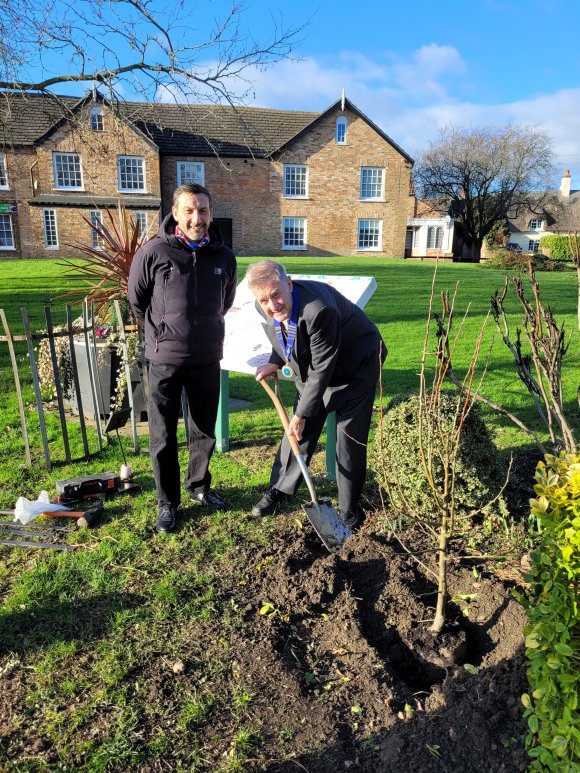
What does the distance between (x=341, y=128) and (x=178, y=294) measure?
32335mm

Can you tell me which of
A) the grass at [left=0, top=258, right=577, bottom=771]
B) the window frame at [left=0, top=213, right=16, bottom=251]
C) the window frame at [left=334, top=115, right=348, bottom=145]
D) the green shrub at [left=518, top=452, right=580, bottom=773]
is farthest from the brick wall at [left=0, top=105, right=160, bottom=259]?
the green shrub at [left=518, top=452, right=580, bottom=773]

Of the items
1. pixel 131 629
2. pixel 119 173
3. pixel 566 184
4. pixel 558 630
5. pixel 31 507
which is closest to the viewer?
→ pixel 558 630

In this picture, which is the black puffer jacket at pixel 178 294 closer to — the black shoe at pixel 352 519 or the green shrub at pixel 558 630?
the black shoe at pixel 352 519

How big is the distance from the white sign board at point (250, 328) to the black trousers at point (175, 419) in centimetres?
55

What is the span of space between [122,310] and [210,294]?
2431 mm

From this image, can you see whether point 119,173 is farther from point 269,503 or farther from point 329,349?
point 329,349

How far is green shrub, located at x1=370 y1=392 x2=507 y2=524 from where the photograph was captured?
3627mm

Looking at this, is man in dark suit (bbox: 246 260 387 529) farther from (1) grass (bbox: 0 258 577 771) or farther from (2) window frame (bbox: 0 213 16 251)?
(2) window frame (bbox: 0 213 16 251)

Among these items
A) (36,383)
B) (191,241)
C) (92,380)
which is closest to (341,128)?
(92,380)

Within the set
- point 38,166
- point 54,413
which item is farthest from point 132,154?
point 54,413

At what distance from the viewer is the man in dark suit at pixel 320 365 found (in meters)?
3.35

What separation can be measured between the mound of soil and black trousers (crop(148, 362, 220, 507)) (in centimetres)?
92

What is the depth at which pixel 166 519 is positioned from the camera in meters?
3.99

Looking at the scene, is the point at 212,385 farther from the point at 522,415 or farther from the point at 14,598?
the point at 522,415
